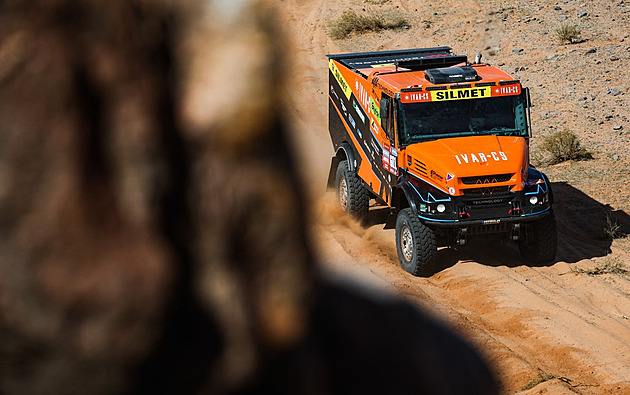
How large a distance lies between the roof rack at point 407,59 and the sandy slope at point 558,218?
4.43 ft

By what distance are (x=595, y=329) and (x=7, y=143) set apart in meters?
8.53

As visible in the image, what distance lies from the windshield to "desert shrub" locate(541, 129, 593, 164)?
5.25m

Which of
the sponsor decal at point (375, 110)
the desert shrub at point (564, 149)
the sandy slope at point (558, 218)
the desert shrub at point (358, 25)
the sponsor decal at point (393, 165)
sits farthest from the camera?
the desert shrub at point (358, 25)

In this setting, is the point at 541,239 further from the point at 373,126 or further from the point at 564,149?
the point at 564,149

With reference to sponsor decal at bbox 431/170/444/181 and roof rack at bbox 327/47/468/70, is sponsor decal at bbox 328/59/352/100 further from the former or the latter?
sponsor decal at bbox 431/170/444/181

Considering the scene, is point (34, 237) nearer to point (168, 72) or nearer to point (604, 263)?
point (168, 72)

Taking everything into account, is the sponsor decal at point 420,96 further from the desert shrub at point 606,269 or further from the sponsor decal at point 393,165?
the desert shrub at point 606,269

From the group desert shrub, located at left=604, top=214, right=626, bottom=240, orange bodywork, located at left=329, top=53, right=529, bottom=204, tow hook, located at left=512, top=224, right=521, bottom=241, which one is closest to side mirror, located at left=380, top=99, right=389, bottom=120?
orange bodywork, located at left=329, top=53, right=529, bottom=204

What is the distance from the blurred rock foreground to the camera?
0.76m

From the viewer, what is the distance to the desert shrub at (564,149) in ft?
48.3

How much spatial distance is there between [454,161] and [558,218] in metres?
3.71

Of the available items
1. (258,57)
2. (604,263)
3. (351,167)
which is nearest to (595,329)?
(604,263)

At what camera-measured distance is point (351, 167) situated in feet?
38.7

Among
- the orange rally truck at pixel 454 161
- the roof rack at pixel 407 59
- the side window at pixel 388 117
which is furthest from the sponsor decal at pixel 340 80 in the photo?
the side window at pixel 388 117
